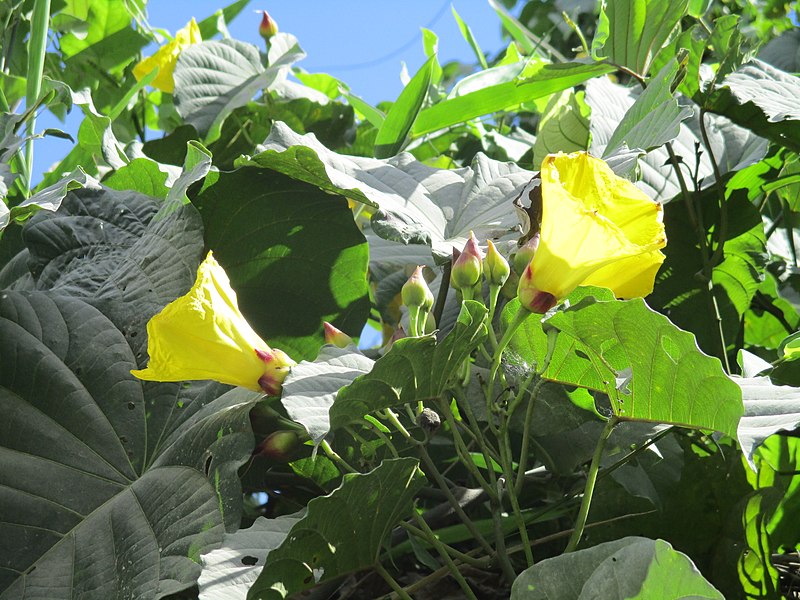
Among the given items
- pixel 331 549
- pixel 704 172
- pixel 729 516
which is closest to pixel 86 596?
pixel 331 549

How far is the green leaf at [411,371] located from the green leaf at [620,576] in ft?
0.49

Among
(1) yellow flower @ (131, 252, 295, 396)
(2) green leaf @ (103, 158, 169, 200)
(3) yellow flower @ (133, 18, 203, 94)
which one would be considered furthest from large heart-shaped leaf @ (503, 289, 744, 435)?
(3) yellow flower @ (133, 18, 203, 94)

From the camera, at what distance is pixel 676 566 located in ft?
1.72

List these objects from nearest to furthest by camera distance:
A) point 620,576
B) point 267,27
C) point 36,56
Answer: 1. point 620,576
2. point 36,56
3. point 267,27

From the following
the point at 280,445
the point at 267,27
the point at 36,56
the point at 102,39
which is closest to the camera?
the point at 280,445

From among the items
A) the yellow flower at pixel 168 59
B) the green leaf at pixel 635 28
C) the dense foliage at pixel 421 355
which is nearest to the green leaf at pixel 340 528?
the dense foliage at pixel 421 355

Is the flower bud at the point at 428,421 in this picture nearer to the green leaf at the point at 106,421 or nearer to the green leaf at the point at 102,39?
the green leaf at the point at 106,421

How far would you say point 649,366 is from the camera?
0.63 m

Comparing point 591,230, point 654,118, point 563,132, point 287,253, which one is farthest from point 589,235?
point 563,132

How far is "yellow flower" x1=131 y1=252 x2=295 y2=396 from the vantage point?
684mm

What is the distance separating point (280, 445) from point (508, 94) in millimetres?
596

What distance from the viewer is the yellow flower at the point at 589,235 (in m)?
0.63

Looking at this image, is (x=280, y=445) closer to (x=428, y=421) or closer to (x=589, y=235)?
(x=428, y=421)

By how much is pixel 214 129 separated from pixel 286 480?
22.2 inches
